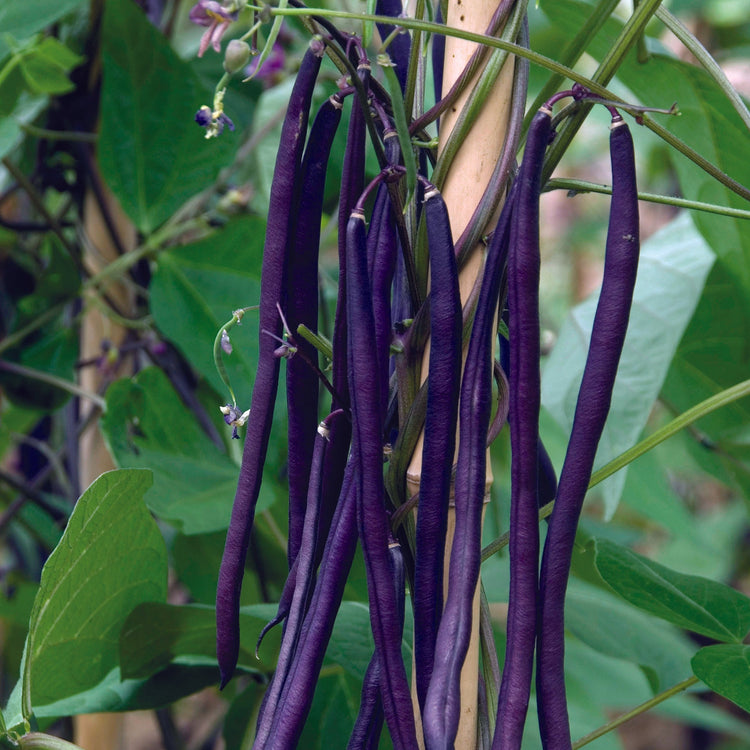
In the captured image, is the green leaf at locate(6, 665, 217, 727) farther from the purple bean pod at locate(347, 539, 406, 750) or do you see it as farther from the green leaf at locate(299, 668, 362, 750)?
the purple bean pod at locate(347, 539, 406, 750)

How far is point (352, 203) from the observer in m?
0.27

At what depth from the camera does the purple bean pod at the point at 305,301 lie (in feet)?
0.89

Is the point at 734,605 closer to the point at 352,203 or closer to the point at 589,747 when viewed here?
the point at 352,203

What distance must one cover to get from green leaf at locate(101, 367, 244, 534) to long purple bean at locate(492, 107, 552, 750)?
0.24 m

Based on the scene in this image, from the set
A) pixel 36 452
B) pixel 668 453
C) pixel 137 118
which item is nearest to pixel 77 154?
pixel 137 118

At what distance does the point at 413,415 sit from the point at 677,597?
0.16 metres

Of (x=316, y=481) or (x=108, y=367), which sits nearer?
(x=316, y=481)

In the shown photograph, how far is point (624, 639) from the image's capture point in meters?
0.50

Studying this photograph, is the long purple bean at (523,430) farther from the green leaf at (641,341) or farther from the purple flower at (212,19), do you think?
the green leaf at (641,341)

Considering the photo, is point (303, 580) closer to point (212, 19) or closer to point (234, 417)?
point (234, 417)

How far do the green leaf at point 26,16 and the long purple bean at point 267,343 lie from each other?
0.32 m

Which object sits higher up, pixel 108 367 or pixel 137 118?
pixel 137 118

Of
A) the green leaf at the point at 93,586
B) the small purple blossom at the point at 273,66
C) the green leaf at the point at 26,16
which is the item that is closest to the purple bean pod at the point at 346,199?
the green leaf at the point at 93,586

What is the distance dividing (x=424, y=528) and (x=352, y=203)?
10 cm
